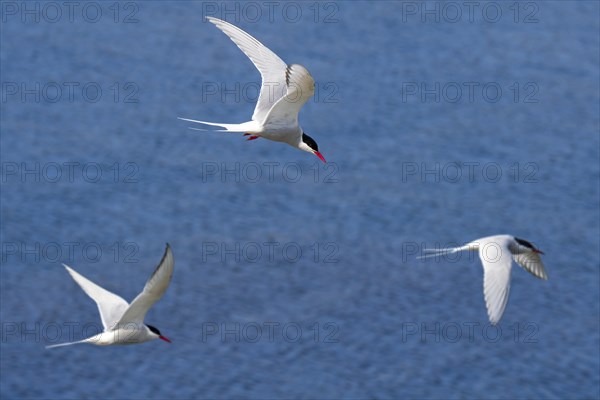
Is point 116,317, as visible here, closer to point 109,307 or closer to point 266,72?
point 109,307

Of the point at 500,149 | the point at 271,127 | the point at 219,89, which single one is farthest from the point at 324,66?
the point at 271,127

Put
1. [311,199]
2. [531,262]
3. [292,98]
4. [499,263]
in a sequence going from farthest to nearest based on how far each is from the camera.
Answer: [311,199]
[531,262]
[499,263]
[292,98]

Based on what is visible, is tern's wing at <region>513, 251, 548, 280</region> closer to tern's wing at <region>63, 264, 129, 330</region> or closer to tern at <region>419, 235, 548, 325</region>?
tern at <region>419, 235, 548, 325</region>

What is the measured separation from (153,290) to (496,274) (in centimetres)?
317

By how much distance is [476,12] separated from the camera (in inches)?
1118

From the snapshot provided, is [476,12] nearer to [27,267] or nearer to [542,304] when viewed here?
[542,304]

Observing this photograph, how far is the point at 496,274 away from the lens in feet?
40.2

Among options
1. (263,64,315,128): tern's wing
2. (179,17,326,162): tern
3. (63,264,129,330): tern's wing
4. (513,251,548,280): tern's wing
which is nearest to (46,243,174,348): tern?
(63,264,129,330): tern's wing

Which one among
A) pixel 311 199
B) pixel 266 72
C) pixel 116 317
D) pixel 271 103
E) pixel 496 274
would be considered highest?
pixel 266 72

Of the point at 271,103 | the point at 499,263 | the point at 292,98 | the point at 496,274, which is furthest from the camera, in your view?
the point at 271,103

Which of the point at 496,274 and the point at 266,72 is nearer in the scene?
the point at 496,274

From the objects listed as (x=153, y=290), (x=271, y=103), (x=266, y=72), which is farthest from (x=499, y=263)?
(x=153, y=290)

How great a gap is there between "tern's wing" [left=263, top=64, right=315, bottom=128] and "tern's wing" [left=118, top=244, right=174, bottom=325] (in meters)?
1.83

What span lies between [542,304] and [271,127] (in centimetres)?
840
